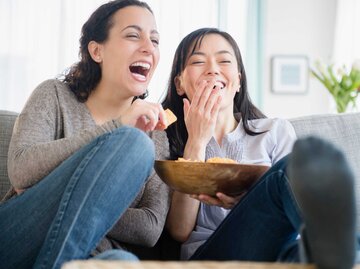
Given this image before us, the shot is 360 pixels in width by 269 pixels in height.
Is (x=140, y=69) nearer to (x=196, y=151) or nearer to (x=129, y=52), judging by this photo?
(x=129, y=52)

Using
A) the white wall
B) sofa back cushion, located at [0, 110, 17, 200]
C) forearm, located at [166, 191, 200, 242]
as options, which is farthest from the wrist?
the white wall

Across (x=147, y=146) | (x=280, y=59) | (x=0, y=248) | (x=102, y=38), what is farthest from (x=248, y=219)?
(x=280, y=59)

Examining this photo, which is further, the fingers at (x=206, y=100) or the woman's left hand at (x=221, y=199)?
the fingers at (x=206, y=100)

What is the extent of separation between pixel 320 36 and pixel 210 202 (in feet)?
10.6

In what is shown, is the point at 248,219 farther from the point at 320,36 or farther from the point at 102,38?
the point at 320,36

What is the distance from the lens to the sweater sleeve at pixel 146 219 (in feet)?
4.89

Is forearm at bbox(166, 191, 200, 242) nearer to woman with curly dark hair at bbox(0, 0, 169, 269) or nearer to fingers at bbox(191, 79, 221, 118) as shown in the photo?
woman with curly dark hair at bbox(0, 0, 169, 269)

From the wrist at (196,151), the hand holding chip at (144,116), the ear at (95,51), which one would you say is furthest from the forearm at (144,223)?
the ear at (95,51)

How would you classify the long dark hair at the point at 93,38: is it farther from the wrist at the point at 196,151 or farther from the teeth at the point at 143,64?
the wrist at the point at 196,151

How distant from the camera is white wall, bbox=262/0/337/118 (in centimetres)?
421

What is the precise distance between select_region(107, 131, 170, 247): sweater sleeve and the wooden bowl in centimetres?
23

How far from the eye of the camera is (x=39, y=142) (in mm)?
1428

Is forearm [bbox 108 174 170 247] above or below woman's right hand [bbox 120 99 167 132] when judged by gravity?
below

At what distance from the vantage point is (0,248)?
1.23 metres
